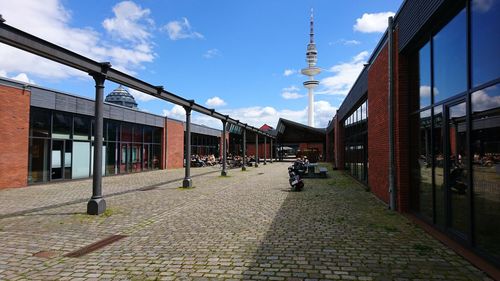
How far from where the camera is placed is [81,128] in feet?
58.5

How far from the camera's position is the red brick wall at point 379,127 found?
9.53m

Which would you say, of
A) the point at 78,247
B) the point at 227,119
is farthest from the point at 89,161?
the point at 78,247

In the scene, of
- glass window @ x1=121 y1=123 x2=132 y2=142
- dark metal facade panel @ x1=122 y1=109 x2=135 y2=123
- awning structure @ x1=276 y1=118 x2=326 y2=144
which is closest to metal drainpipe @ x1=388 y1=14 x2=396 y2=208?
dark metal facade panel @ x1=122 y1=109 x2=135 y2=123

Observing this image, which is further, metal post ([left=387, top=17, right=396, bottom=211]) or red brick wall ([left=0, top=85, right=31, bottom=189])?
red brick wall ([left=0, top=85, right=31, bottom=189])

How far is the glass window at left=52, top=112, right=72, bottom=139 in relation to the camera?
632 inches

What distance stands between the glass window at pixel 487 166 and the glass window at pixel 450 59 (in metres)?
0.67

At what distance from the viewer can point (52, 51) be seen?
25.1 feet

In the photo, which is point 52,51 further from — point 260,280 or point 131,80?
point 260,280

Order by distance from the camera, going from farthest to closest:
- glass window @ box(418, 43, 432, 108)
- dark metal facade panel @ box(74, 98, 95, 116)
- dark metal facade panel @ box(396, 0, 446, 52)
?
dark metal facade panel @ box(74, 98, 95, 116) < glass window @ box(418, 43, 432, 108) < dark metal facade panel @ box(396, 0, 446, 52)

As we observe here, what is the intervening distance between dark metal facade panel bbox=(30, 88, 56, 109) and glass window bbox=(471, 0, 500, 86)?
15.9 metres

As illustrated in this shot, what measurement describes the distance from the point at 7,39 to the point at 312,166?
1606 cm

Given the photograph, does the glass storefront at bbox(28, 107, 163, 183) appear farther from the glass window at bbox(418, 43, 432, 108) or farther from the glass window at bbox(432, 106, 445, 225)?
the glass window at bbox(432, 106, 445, 225)

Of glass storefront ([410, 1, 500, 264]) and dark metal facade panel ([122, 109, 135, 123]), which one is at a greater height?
dark metal facade panel ([122, 109, 135, 123])

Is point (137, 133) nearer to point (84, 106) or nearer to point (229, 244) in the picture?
point (84, 106)
